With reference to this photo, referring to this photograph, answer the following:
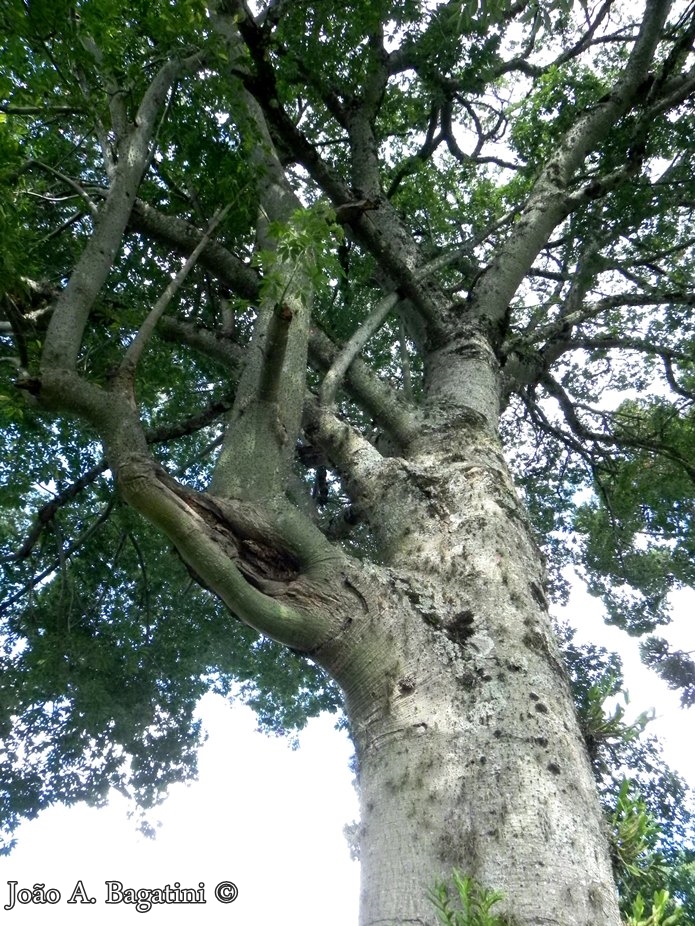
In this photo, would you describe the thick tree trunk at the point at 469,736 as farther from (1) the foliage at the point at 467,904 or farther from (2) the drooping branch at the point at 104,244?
(2) the drooping branch at the point at 104,244

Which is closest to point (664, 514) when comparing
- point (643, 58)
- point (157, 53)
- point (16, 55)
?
point (643, 58)

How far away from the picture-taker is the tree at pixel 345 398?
2.07m

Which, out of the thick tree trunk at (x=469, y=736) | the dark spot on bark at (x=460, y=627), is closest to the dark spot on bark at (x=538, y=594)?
the thick tree trunk at (x=469, y=736)

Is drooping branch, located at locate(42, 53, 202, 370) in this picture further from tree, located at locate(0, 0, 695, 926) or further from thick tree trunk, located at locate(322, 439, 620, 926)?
thick tree trunk, located at locate(322, 439, 620, 926)

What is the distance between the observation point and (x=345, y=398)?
7.00 m

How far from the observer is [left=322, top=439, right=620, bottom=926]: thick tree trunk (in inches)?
65.6

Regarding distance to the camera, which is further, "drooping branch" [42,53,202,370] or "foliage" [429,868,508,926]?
"drooping branch" [42,53,202,370]

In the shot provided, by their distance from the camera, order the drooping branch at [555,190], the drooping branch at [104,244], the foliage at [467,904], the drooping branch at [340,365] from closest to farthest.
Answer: the foliage at [467,904]
the drooping branch at [104,244]
the drooping branch at [340,365]
the drooping branch at [555,190]

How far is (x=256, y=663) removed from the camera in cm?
728

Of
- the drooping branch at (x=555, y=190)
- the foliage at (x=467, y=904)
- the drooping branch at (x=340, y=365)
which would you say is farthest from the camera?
the drooping branch at (x=555, y=190)

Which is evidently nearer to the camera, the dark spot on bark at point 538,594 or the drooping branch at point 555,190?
the dark spot on bark at point 538,594

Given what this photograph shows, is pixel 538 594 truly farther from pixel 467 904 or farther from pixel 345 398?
pixel 345 398

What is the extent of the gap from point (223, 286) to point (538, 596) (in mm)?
3003

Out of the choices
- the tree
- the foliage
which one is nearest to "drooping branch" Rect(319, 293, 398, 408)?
the tree
